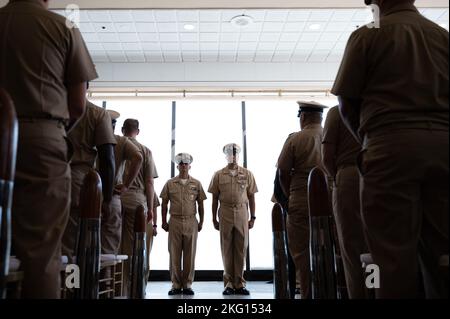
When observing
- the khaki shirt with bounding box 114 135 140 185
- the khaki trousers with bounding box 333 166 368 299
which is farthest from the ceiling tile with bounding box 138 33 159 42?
the khaki trousers with bounding box 333 166 368 299

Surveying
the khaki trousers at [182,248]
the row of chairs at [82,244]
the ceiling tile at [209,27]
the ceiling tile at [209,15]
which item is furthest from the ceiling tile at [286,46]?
the row of chairs at [82,244]

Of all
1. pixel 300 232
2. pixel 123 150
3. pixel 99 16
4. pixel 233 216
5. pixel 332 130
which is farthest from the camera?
pixel 99 16

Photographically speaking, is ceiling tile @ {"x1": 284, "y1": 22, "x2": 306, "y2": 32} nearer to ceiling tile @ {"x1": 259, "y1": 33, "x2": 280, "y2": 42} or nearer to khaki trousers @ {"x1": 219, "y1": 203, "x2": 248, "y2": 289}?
ceiling tile @ {"x1": 259, "y1": 33, "x2": 280, "y2": 42}

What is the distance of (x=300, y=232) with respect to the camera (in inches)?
111

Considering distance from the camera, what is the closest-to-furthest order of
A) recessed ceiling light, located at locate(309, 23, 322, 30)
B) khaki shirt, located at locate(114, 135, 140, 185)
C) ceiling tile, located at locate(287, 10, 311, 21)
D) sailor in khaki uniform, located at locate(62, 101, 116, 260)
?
sailor in khaki uniform, located at locate(62, 101, 116, 260)
khaki shirt, located at locate(114, 135, 140, 185)
ceiling tile, located at locate(287, 10, 311, 21)
recessed ceiling light, located at locate(309, 23, 322, 30)

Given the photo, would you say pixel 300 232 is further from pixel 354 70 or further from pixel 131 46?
Answer: pixel 131 46

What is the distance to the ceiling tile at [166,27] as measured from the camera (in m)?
5.97

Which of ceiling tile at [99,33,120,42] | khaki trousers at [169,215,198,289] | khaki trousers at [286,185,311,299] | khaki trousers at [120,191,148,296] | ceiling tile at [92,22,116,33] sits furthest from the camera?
ceiling tile at [99,33,120,42]

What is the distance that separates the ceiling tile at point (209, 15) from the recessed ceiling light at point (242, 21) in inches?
9.4

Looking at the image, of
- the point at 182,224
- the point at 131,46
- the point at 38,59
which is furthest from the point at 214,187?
the point at 38,59

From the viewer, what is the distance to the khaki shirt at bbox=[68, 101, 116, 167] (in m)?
2.41

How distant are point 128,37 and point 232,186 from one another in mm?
2988

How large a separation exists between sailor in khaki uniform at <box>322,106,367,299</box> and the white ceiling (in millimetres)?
3640

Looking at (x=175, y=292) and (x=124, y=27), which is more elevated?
(x=124, y=27)
